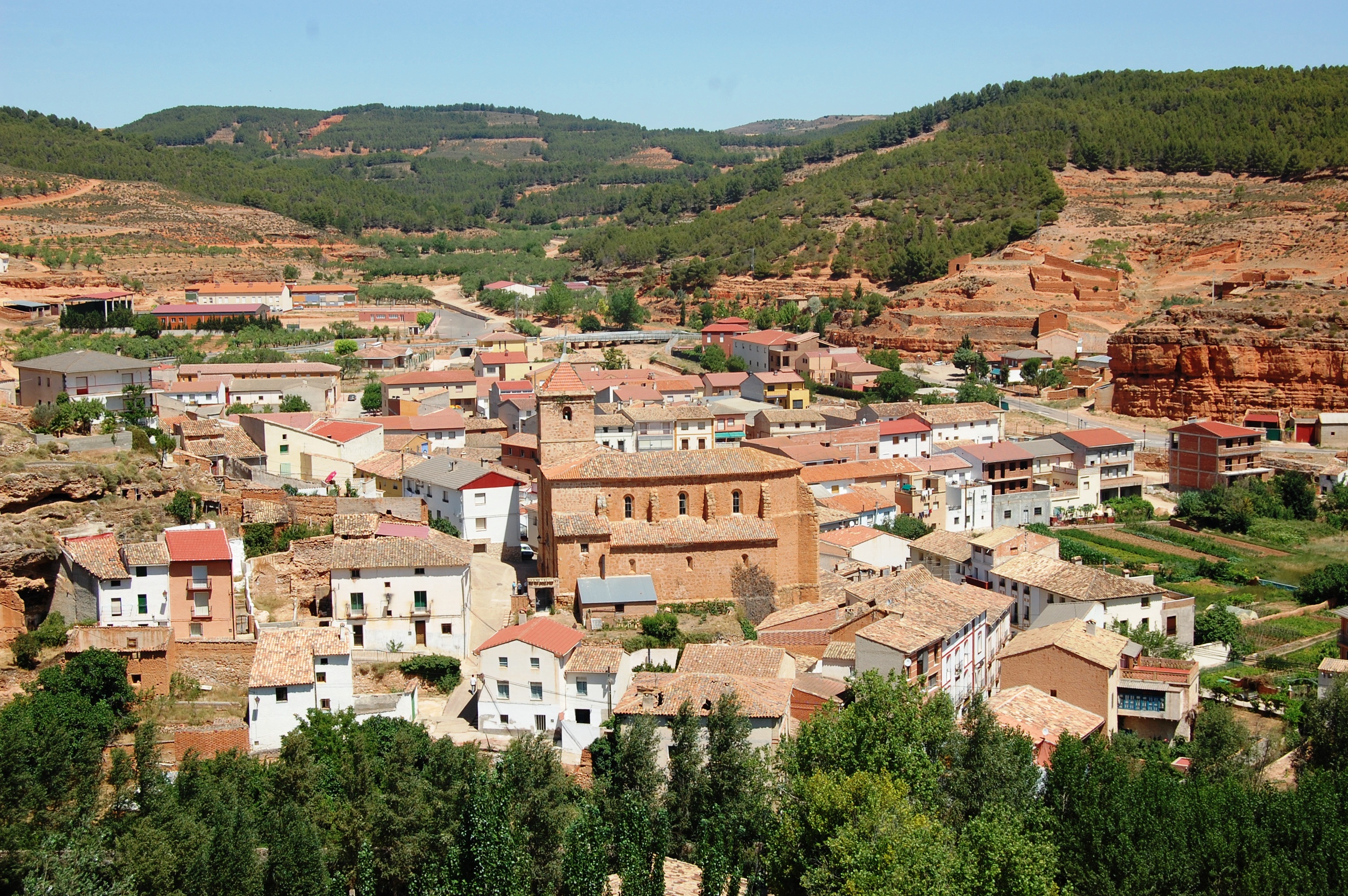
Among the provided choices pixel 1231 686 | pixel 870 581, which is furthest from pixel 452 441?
pixel 1231 686

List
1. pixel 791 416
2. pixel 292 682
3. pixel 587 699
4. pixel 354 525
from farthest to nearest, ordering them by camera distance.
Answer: pixel 791 416, pixel 354 525, pixel 587 699, pixel 292 682

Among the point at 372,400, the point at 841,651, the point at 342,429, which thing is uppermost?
the point at 372,400

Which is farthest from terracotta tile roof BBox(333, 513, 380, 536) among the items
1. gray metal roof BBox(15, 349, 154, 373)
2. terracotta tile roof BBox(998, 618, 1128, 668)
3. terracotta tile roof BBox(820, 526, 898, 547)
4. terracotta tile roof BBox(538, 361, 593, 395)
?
terracotta tile roof BBox(998, 618, 1128, 668)

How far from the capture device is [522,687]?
2556 centimetres

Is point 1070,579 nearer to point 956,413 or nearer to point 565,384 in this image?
point 565,384

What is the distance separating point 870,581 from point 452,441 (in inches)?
703

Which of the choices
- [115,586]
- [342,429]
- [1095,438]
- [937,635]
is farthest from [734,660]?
[1095,438]

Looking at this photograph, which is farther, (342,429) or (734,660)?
(342,429)

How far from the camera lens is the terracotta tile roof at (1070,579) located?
33.6 meters

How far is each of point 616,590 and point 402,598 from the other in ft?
17.5

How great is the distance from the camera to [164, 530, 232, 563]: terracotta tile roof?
85.8 ft

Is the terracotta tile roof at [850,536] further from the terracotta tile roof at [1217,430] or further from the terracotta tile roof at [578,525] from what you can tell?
the terracotta tile roof at [1217,430]

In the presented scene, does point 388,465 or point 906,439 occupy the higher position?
point 388,465

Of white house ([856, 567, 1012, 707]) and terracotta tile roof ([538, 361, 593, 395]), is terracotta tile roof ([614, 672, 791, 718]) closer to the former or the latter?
white house ([856, 567, 1012, 707])
